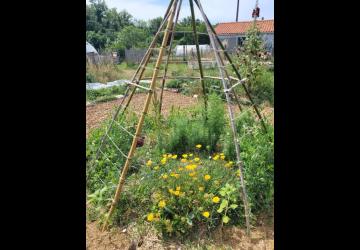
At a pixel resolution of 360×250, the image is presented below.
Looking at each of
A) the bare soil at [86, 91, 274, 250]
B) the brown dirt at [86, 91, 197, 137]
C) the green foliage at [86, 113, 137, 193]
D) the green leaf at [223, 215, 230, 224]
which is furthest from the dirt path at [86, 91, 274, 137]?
the green leaf at [223, 215, 230, 224]

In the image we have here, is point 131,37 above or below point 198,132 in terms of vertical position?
above

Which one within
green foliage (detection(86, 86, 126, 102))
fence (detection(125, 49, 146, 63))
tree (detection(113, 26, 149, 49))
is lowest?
green foliage (detection(86, 86, 126, 102))

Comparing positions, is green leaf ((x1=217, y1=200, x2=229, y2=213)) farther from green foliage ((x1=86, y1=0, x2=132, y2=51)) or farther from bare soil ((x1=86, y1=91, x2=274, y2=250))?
green foliage ((x1=86, y1=0, x2=132, y2=51))

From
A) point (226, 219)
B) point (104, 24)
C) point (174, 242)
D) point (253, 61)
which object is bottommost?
point (174, 242)

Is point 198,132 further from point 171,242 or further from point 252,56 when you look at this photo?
point 252,56

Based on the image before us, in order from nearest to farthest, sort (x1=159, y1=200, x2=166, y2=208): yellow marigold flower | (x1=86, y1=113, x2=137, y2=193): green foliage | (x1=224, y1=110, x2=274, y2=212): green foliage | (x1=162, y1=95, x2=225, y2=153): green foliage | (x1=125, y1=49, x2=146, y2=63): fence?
(x1=159, y1=200, x2=166, y2=208): yellow marigold flower
(x1=224, y1=110, x2=274, y2=212): green foliage
(x1=86, y1=113, x2=137, y2=193): green foliage
(x1=162, y1=95, x2=225, y2=153): green foliage
(x1=125, y1=49, x2=146, y2=63): fence

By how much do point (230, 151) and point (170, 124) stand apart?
41.6 inches

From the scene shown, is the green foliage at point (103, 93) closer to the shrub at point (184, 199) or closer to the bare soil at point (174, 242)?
the shrub at point (184, 199)

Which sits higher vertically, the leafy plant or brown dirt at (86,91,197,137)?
brown dirt at (86,91,197,137)

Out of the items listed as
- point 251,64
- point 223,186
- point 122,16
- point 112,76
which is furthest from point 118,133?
point 122,16

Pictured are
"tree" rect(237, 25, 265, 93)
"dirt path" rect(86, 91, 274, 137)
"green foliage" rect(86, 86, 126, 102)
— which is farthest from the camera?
"green foliage" rect(86, 86, 126, 102)

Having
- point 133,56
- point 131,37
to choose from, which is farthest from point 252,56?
point 131,37

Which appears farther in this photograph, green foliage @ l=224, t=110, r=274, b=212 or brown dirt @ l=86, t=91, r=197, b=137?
brown dirt @ l=86, t=91, r=197, b=137

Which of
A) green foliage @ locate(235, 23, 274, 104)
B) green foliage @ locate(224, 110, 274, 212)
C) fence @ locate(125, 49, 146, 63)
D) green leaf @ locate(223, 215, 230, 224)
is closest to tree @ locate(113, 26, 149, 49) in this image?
fence @ locate(125, 49, 146, 63)
